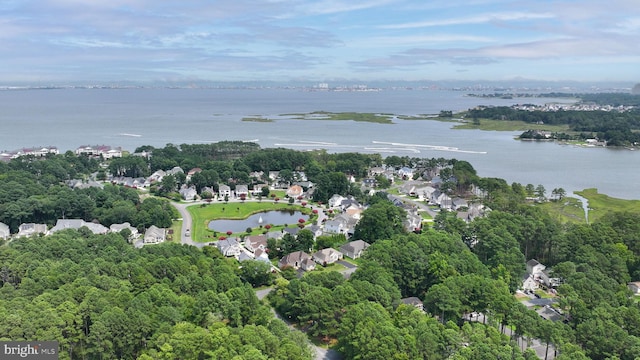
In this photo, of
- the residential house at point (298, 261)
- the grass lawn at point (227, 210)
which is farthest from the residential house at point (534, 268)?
the grass lawn at point (227, 210)

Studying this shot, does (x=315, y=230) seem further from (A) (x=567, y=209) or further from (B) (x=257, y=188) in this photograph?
(A) (x=567, y=209)

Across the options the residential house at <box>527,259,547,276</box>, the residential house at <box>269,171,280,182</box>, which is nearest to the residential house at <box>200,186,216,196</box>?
the residential house at <box>269,171,280,182</box>

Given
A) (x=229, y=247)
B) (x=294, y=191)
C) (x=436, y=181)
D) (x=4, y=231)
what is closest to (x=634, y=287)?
(x=229, y=247)

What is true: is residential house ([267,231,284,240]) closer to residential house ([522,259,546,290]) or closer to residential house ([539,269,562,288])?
residential house ([522,259,546,290])

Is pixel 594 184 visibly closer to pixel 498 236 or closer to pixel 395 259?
pixel 498 236

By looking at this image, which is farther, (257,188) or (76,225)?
(257,188)

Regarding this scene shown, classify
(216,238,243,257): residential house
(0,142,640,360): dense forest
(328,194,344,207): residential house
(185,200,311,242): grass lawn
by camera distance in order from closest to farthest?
(0,142,640,360): dense forest → (216,238,243,257): residential house → (185,200,311,242): grass lawn → (328,194,344,207): residential house
